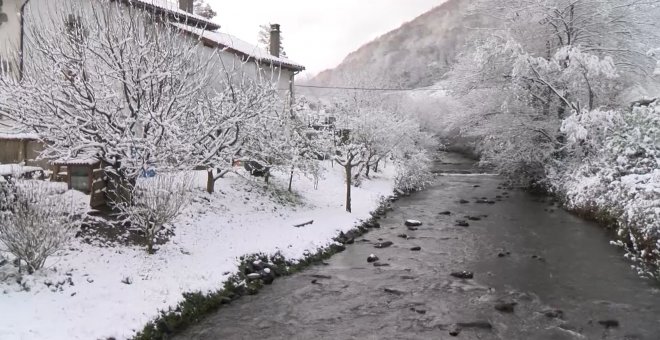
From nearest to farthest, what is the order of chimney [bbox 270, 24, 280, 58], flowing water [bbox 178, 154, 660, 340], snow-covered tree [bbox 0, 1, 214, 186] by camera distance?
flowing water [bbox 178, 154, 660, 340] < snow-covered tree [bbox 0, 1, 214, 186] < chimney [bbox 270, 24, 280, 58]

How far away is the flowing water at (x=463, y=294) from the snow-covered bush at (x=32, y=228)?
3362mm

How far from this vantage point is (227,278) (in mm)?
11648

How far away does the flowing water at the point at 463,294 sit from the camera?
9.42 metres

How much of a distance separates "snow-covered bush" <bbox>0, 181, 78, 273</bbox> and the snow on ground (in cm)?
43

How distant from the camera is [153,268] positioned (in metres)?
10.7

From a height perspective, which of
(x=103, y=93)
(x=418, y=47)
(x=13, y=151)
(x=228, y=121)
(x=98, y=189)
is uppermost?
(x=418, y=47)

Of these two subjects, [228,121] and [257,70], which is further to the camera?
[257,70]

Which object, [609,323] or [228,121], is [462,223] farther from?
[228,121]

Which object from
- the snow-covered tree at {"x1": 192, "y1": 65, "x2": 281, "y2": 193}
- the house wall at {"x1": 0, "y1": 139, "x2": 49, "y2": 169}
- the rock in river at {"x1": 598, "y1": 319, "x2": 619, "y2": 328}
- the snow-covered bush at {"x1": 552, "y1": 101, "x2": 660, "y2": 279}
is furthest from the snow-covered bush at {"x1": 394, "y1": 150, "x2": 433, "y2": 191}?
the house wall at {"x1": 0, "y1": 139, "x2": 49, "y2": 169}

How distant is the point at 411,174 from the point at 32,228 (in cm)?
2646

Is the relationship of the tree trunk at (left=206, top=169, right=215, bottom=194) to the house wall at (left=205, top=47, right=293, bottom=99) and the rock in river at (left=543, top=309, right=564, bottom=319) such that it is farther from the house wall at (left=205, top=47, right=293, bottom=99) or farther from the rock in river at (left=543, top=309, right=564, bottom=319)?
the rock in river at (left=543, top=309, right=564, bottom=319)

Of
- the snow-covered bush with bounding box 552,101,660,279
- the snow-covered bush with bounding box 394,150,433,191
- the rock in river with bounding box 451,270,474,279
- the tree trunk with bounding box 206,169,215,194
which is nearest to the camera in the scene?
the rock in river with bounding box 451,270,474,279

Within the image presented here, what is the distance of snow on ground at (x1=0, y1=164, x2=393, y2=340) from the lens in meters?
8.02

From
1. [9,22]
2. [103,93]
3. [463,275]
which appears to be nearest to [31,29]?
[103,93]
